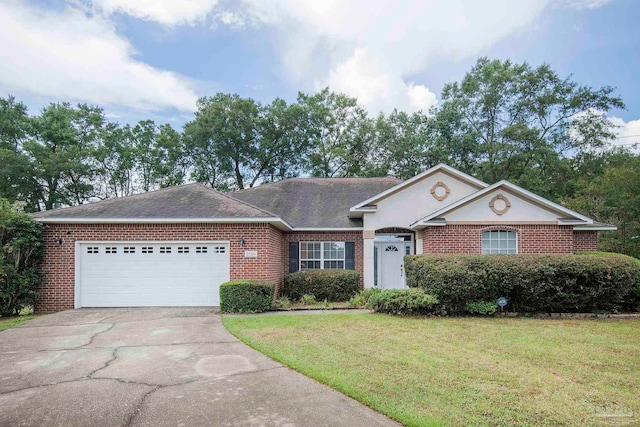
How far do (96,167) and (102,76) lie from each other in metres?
18.6

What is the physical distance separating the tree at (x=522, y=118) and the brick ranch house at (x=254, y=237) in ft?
47.6

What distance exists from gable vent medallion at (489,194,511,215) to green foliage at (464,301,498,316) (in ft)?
13.7

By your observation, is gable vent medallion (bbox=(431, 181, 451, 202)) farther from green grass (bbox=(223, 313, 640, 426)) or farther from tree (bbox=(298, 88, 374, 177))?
tree (bbox=(298, 88, 374, 177))

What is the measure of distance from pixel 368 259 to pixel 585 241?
8185 millimetres

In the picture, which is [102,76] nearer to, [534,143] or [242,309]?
[242,309]

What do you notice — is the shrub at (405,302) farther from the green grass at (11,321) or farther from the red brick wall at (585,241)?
the green grass at (11,321)

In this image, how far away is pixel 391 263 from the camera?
53.8ft

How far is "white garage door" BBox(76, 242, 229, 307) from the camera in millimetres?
12664

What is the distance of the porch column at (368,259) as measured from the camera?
603 inches

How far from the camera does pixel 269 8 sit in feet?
48.4

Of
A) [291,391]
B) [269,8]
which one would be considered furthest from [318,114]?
[291,391]

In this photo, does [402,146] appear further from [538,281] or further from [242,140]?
[538,281]

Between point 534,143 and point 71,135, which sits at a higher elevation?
point 71,135

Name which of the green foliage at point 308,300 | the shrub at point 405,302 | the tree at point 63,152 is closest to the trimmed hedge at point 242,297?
the green foliage at point 308,300
